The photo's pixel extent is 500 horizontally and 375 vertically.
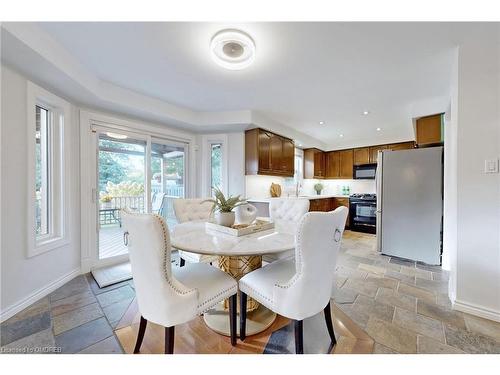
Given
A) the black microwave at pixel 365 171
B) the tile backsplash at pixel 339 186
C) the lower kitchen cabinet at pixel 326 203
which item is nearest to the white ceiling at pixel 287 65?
the black microwave at pixel 365 171

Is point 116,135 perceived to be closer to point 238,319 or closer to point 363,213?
point 238,319

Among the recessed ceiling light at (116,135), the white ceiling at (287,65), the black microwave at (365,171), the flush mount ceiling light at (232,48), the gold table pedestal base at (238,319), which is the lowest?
the gold table pedestal base at (238,319)

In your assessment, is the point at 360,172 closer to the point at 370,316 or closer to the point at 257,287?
the point at 370,316

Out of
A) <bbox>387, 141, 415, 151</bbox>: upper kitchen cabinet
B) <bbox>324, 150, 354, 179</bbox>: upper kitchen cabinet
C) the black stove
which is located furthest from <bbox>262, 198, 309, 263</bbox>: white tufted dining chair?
<bbox>387, 141, 415, 151</bbox>: upper kitchen cabinet

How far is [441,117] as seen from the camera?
2785 millimetres

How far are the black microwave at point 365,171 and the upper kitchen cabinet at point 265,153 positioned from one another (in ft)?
7.30

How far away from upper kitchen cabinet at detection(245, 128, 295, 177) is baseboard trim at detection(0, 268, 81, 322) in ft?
8.98

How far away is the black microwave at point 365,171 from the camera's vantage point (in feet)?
16.0

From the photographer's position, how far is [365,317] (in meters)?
1.66

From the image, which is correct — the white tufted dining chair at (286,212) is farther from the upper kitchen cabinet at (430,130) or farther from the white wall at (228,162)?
the upper kitchen cabinet at (430,130)

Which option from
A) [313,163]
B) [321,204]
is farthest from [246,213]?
[313,163]

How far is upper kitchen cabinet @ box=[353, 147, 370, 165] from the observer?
503 centimetres
